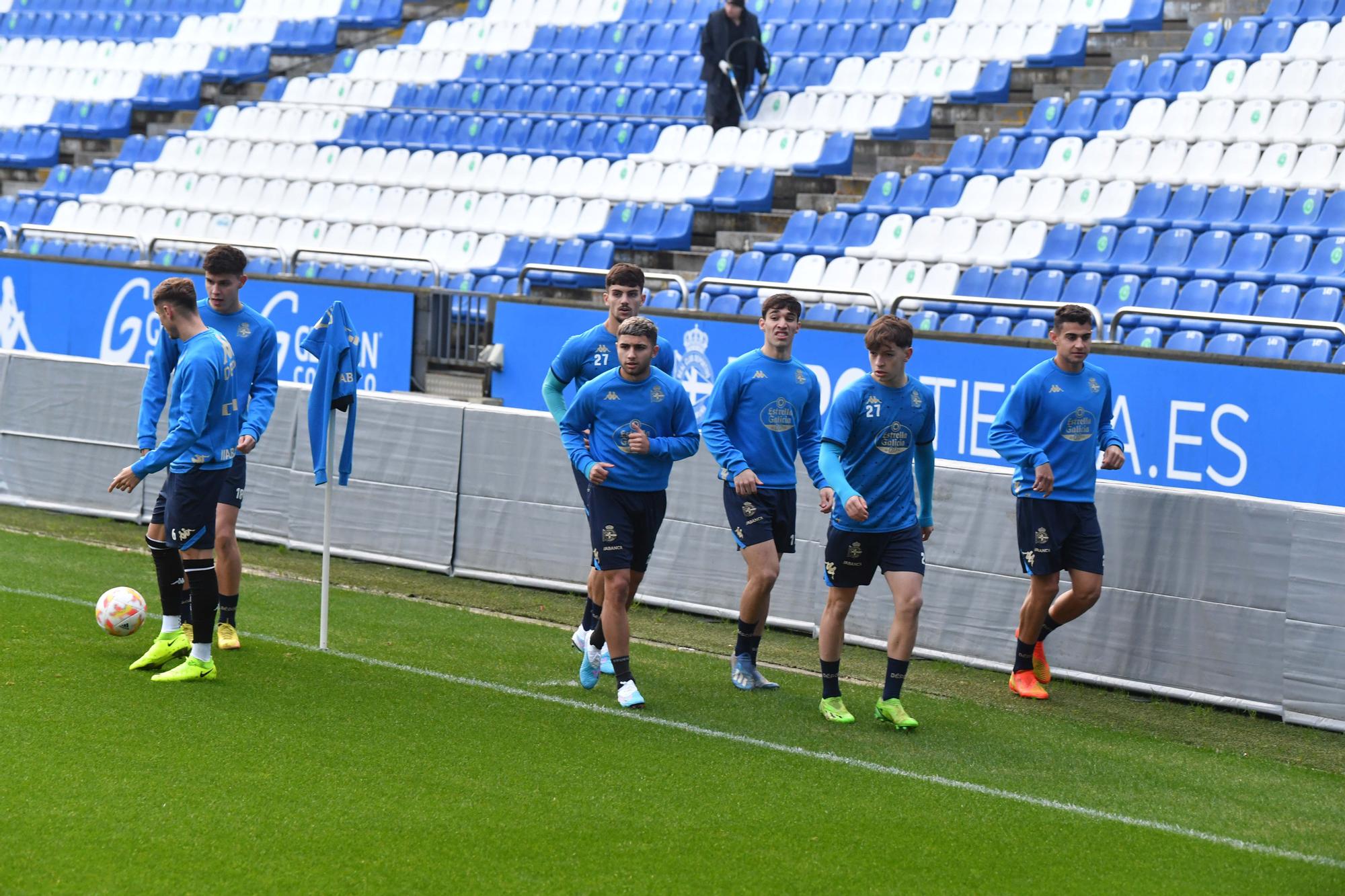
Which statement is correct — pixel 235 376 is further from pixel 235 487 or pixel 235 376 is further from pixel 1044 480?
pixel 1044 480

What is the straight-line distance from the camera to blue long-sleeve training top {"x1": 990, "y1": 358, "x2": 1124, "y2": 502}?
28.0ft

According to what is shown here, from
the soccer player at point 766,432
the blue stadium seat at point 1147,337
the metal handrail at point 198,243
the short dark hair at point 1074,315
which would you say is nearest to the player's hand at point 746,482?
the soccer player at point 766,432

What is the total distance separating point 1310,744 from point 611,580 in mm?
3703

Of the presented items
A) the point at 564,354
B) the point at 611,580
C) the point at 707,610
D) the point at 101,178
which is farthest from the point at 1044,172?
the point at 101,178

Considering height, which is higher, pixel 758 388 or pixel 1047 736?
pixel 758 388

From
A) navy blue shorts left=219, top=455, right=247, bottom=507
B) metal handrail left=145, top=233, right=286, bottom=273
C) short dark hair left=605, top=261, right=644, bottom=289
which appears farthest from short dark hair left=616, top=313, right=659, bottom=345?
metal handrail left=145, top=233, right=286, bottom=273

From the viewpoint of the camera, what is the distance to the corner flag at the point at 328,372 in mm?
8688

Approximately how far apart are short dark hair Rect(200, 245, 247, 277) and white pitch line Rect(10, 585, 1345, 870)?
7.17 feet

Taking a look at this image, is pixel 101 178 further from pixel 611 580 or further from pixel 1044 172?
pixel 611 580

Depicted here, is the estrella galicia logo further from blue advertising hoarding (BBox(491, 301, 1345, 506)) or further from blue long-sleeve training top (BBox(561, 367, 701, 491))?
blue long-sleeve training top (BBox(561, 367, 701, 491))

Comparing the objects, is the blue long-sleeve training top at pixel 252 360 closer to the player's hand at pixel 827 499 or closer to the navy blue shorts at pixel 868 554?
the player's hand at pixel 827 499

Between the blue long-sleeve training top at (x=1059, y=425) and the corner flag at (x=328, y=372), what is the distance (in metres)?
3.66

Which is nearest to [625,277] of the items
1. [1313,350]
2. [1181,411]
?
[1181,411]

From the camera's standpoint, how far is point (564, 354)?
887 centimetres
